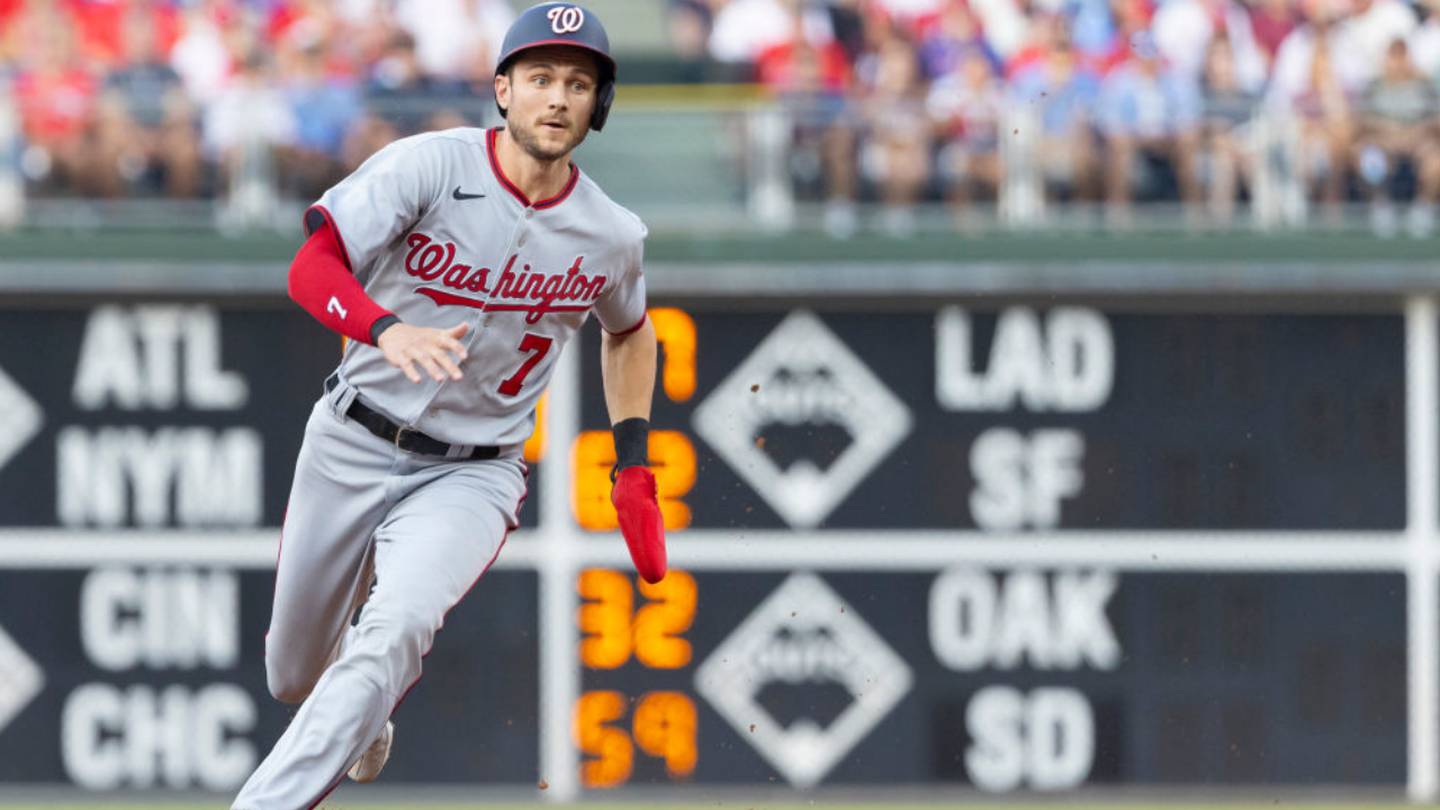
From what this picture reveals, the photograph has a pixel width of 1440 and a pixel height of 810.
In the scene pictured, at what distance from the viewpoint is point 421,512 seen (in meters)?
5.78

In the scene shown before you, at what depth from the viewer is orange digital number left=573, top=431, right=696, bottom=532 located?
10.3 m

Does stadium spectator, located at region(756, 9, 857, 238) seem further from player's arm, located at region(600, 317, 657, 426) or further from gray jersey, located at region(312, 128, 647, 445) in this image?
gray jersey, located at region(312, 128, 647, 445)

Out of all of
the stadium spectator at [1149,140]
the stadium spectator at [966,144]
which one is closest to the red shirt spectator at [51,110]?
the stadium spectator at [966,144]

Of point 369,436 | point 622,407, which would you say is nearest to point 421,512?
point 369,436

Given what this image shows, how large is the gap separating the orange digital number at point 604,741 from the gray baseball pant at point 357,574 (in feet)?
12.7

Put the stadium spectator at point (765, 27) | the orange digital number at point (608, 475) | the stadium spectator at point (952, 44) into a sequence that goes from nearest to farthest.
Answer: the orange digital number at point (608, 475), the stadium spectator at point (952, 44), the stadium spectator at point (765, 27)

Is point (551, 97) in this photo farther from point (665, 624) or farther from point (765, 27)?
point (765, 27)

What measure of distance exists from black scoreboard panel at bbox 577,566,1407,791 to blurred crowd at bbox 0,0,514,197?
2.19 m

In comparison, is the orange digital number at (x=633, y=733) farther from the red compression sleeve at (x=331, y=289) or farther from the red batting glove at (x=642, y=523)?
the red compression sleeve at (x=331, y=289)

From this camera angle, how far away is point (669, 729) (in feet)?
34.1

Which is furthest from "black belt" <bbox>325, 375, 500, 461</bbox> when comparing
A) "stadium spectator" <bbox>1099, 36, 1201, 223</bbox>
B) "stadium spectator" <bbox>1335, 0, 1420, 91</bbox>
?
"stadium spectator" <bbox>1335, 0, 1420, 91</bbox>

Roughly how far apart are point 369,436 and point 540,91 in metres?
0.98

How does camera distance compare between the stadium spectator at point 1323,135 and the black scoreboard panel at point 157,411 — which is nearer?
the black scoreboard panel at point 157,411

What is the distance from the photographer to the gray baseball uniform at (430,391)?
5539 mm
